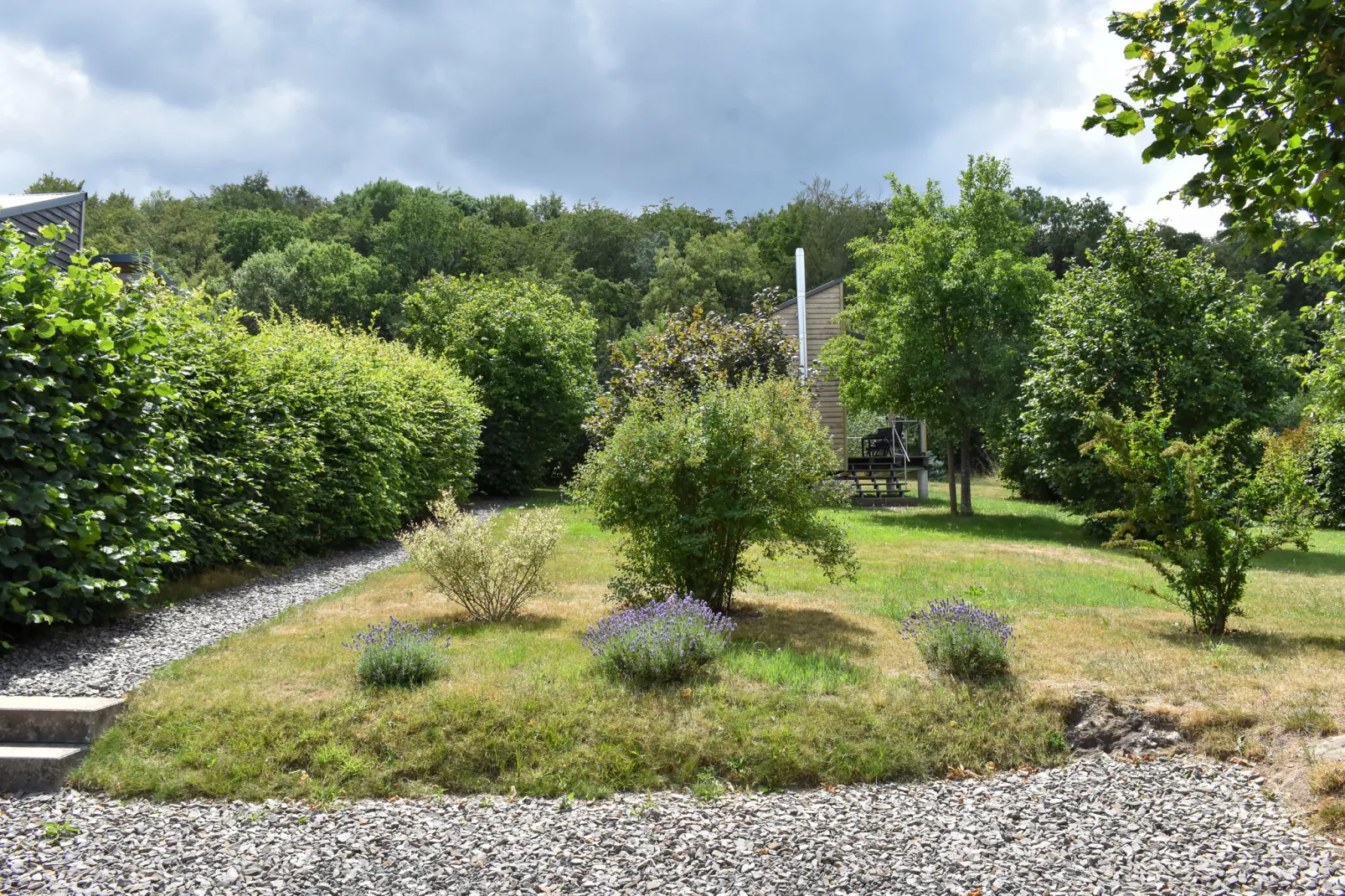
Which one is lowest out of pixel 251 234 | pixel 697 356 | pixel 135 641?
pixel 135 641

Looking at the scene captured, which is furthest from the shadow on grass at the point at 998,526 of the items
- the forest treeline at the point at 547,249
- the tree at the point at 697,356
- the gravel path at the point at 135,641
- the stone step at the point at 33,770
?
the forest treeline at the point at 547,249

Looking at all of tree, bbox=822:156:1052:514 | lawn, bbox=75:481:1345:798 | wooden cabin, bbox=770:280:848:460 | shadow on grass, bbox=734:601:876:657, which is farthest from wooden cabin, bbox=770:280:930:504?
lawn, bbox=75:481:1345:798

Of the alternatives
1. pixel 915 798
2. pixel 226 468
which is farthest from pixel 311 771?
pixel 226 468

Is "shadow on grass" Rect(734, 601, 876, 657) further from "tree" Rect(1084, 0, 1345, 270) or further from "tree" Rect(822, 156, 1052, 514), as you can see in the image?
"tree" Rect(822, 156, 1052, 514)

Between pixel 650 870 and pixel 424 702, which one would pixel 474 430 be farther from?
pixel 650 870

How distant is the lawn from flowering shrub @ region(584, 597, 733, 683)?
0.16 m

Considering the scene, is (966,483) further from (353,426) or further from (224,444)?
(224,444)

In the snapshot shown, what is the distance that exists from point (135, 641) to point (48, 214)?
1436cm

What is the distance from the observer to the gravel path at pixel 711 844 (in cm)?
427

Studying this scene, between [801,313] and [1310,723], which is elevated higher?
[801,313]

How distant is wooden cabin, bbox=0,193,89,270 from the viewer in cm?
1551

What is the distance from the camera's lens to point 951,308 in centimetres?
2042

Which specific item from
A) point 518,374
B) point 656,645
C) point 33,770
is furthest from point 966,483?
point 33,770

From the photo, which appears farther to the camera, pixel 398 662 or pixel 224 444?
pixel 224 444
